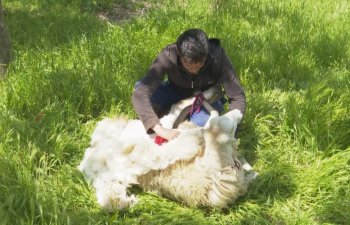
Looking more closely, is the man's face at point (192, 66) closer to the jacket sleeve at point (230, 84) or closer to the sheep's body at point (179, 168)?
the jacket sleeve at point (230, 84)

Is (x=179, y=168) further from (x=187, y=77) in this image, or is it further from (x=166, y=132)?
(x=187, y=77)

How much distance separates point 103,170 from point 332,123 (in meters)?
1.54

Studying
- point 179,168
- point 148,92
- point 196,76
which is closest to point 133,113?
point 148,92

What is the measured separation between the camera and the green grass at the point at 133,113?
235 centimetres

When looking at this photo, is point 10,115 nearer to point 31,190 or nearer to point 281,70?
point 31,190

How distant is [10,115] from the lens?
2.82 metres

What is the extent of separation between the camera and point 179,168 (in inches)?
92.8

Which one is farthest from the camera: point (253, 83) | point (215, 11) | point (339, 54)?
point (215, 11)

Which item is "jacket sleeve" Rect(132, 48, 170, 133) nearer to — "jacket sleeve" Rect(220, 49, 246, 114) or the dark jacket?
the dark jacket

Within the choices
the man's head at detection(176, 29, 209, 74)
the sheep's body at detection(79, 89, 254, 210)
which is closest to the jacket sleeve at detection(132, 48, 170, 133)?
the sheep's body at detection(79, 89, 254, 210)

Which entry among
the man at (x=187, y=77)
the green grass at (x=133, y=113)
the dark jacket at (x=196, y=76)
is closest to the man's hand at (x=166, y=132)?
the man at (x=187, y=77)

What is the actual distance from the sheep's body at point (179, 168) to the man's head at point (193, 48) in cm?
36

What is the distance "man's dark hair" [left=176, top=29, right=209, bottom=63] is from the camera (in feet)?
7.91

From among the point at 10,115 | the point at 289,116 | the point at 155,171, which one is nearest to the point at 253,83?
the point at 289,116
